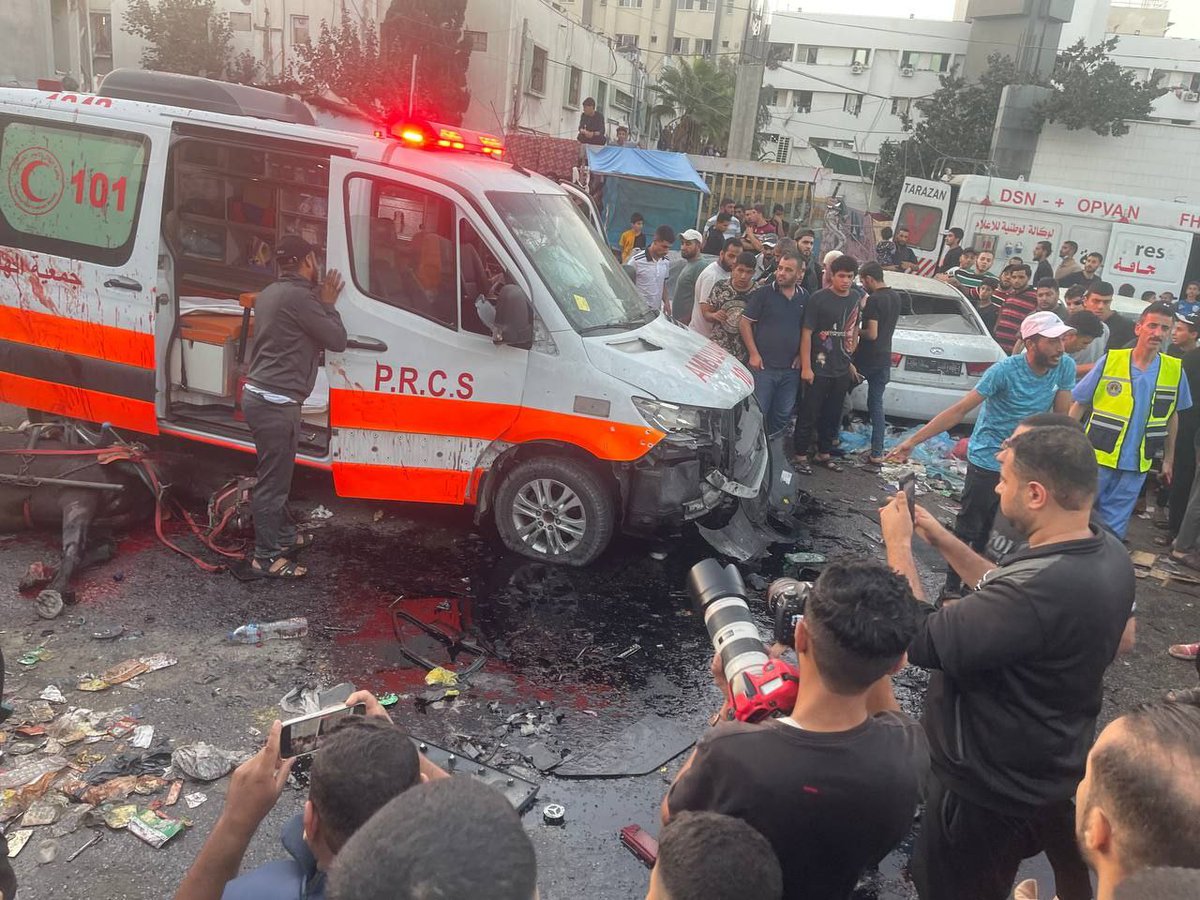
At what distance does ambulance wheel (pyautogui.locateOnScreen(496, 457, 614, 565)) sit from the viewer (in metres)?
5.24

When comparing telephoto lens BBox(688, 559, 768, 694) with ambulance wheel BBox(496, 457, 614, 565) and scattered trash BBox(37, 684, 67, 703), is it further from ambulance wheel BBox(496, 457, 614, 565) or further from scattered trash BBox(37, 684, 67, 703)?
scattered trash BBox(37, 684, 67, 703)

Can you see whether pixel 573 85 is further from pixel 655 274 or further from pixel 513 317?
pixel 513 317

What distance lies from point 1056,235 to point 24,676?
1781 centimetres

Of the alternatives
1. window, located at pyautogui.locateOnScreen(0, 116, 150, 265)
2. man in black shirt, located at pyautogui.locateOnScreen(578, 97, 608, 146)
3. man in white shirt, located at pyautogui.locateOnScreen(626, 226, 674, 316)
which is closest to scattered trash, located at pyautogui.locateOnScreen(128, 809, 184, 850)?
window, located at pyautogui.locateOnScreen(0, 116, 150, 265)

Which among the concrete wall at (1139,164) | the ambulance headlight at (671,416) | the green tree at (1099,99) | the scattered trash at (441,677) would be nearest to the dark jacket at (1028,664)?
the scattered trash at (441,677)

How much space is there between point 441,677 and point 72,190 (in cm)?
408

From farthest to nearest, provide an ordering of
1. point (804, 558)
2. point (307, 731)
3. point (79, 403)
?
point (804, 558)
point (79, 403)
point (307, 731)

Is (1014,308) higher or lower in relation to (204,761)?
higher

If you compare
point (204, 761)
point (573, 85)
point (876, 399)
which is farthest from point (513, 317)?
point (573, 85)

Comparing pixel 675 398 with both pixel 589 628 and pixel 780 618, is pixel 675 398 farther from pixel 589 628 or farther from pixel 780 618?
pixel 780 618

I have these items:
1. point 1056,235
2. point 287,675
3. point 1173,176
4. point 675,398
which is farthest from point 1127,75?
point 287,675

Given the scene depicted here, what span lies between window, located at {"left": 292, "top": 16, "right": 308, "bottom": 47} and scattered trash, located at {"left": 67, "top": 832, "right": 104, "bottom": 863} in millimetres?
31289

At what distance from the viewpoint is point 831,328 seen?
767cm

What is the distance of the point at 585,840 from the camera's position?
3.26 meters
